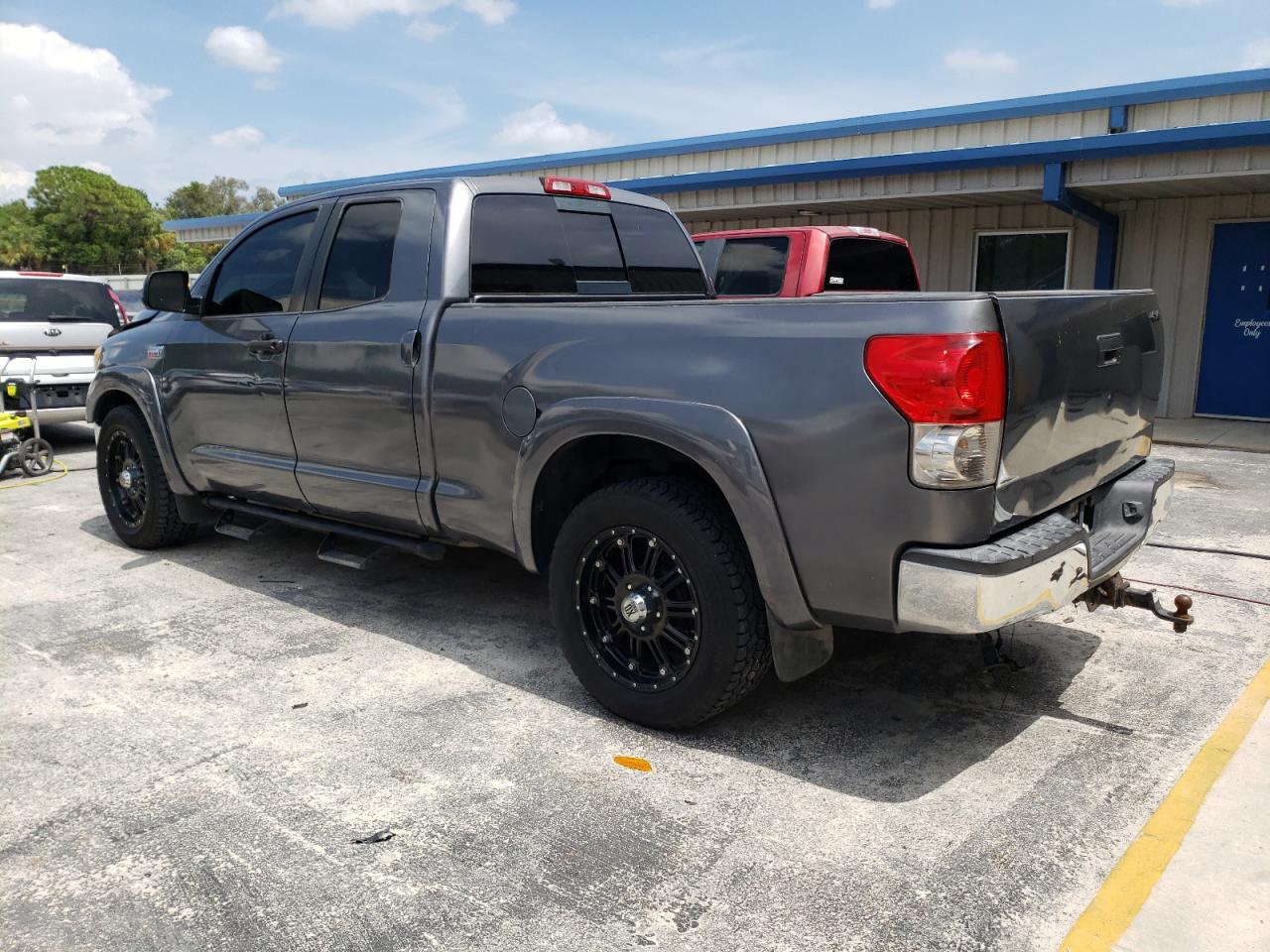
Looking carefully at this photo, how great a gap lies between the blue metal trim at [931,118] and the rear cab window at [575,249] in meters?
4.26

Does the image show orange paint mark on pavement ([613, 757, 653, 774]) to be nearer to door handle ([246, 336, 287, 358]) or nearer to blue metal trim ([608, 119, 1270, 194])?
door handle ([246, 336, 287, 358])

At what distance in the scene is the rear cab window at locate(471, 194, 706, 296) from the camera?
14.2ft

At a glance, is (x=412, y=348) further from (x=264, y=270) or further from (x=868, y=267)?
(x=868, y=267)

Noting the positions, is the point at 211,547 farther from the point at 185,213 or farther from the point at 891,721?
the point at 185,213

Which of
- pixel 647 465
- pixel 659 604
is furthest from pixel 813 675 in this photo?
pixel 647 465

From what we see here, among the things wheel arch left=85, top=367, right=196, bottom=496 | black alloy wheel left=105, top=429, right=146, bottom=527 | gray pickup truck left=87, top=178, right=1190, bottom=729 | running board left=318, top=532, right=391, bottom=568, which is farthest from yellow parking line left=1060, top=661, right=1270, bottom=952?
black alloy wheel left=105, top=429, right=146, bottom=527

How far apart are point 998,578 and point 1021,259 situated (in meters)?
11.8

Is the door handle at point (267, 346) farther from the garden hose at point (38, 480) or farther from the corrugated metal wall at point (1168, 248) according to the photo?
the corrugated metal wall at point (1168, 248)

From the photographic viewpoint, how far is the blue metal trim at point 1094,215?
10.7 m

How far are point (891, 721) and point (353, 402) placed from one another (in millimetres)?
2585

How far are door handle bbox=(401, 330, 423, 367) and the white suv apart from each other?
274 inches

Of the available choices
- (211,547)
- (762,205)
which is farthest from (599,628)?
(762,205)

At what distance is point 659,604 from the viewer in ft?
11.3

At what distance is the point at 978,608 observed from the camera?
2.75 meters
